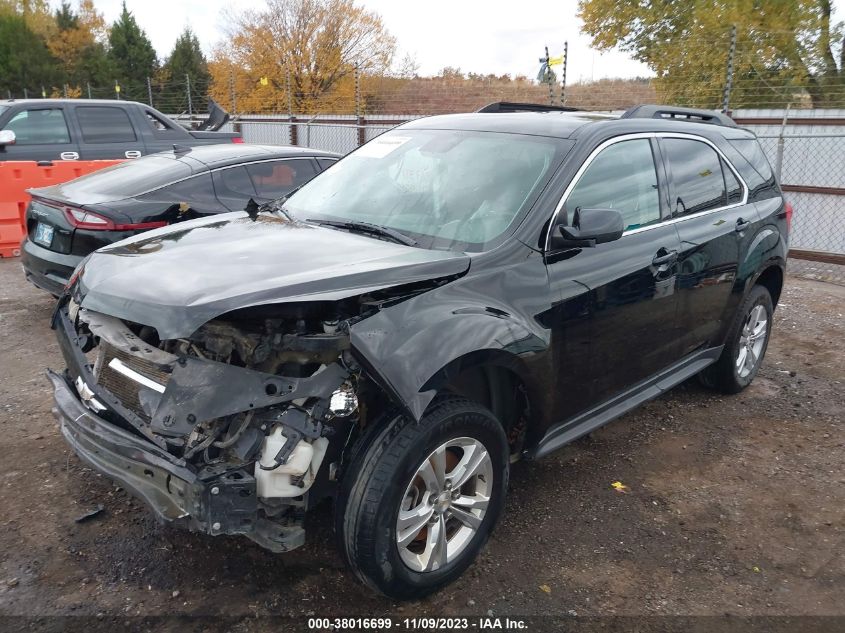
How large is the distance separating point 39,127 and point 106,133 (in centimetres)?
84

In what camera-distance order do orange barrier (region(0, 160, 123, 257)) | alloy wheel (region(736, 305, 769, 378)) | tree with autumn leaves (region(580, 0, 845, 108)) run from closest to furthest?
alloy wheel (region(736, 305, 769, 378)), orange barrier (region(0, 160, 123, 257)), tree with autumn leaves (region(580, 0, 845, 108))

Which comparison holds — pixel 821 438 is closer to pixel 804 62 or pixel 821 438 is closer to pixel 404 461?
pixel 404 461

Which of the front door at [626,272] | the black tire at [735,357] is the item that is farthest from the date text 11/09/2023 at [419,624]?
the black tire at [735,357]

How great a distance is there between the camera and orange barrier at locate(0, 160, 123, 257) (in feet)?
28.3

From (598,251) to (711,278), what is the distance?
116 centimetres

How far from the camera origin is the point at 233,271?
106 inches

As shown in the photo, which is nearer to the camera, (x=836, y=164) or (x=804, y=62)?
(x=836, y=164)

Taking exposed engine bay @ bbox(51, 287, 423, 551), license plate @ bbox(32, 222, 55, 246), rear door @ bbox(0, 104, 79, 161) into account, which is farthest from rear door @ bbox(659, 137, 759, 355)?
rear door @ bbox(0, 104, 79, 161)

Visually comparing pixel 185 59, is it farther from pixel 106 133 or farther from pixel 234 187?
pixel 234 187

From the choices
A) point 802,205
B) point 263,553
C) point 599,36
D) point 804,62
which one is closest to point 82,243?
point 263,553

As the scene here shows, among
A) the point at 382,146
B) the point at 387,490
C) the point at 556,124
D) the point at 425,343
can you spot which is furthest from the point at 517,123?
the point at 387,490

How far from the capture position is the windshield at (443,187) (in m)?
3.26

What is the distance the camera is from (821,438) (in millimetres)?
4508

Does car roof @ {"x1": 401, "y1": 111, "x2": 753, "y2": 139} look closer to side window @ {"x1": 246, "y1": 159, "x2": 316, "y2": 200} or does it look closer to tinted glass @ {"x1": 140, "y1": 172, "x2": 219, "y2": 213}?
tinted glass @ {"x1": 140, "y1": 172, "x2": 219, "y2": 213}
